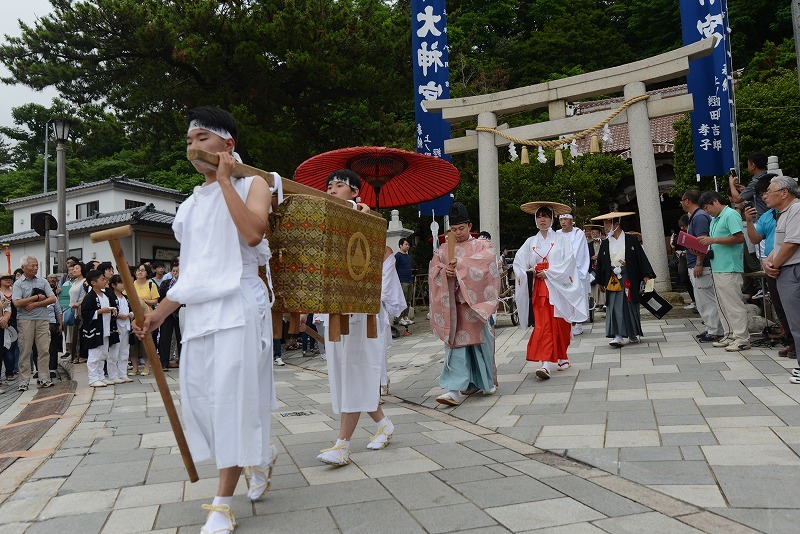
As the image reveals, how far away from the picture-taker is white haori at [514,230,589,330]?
7.54 metres

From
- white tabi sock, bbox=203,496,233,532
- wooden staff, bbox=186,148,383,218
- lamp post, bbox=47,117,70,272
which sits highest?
lamp post, bbox=47,117,70,272

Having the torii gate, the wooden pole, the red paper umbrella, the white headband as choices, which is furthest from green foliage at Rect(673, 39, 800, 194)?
the white headband

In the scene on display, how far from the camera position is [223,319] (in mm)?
2953

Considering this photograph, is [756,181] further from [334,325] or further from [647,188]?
[334,325]

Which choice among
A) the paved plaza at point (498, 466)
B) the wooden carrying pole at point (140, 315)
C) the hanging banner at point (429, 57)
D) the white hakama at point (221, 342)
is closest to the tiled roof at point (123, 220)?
the hanging banner at point (429, 57)

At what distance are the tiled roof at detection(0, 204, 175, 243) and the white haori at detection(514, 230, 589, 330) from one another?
18158 millimetres

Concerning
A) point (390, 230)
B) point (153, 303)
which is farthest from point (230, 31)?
point (153, 303)

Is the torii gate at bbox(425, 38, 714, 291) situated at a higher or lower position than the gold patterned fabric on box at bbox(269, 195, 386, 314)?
higher

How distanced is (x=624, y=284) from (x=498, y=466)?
234 inches

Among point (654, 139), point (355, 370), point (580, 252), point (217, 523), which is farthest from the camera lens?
point (654, 139)

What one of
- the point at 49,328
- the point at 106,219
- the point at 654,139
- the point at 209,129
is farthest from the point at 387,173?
the point at 106,219

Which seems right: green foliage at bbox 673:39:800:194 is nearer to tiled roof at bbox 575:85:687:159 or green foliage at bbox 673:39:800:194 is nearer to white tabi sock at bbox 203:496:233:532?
tiled roof at bbox 575:85:687:159

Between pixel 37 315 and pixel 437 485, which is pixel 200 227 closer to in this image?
pixel 437 485

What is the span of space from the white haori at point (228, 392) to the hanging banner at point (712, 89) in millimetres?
11213
